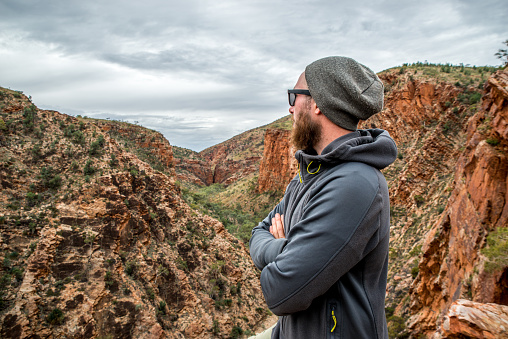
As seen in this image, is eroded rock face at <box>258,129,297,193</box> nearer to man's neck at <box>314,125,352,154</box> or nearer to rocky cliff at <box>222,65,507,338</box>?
rocky cliff at <box>222,65,507,338</box>

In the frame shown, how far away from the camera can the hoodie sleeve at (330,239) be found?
1.26 m

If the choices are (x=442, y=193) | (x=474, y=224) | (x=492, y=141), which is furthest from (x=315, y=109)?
(x=442, y=193)

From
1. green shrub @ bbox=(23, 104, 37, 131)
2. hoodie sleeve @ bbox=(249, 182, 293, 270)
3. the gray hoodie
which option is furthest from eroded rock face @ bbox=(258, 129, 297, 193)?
the gray hoodie

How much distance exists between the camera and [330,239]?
1252 millimetres

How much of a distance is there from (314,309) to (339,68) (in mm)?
1295

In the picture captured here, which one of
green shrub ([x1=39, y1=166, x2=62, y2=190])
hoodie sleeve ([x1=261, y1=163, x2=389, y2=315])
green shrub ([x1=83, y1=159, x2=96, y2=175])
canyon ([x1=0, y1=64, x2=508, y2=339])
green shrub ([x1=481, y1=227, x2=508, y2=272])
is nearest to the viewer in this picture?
hoodie sleeve ([x1=261, y1=163, x2=389, y2=315])

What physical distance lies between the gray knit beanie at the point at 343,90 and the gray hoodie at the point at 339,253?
130 millimetres

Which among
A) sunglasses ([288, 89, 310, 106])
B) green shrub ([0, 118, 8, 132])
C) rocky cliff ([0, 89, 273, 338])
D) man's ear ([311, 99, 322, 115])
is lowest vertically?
rocky cliff ([0, 89, 273, 338])

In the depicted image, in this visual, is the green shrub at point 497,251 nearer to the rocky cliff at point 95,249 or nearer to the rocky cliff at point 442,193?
the rocky cliff at point 442,193

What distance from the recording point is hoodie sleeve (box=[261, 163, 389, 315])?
1257 mm

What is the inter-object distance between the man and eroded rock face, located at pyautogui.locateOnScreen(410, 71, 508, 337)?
6928mm

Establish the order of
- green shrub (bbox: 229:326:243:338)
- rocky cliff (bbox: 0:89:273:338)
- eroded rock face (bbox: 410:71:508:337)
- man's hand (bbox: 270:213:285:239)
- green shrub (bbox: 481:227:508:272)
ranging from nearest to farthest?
man's hand (bbox: 270:213:285:239)
green shrub (bbox: 481:227:508:272)
eroded rock face (bbox: 410:71:508:337)
rocky cliff (bbox: 0:89:273:338)
green shrub (bbox: 229:326:243:338)

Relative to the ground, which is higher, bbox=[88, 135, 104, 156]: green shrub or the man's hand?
bbox=[88, 135, 104, 156]: green shrub

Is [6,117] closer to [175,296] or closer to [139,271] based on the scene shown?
[139,271]
